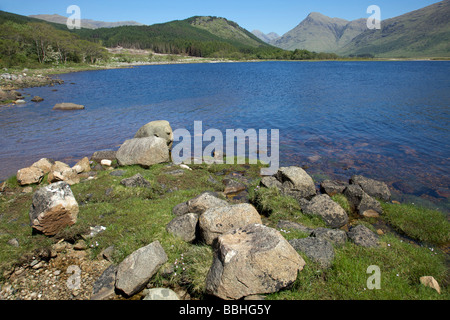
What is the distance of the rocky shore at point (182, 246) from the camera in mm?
6844

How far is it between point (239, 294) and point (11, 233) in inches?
348

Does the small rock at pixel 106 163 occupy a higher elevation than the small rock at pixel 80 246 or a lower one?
→ higher

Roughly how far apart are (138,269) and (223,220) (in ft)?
9.92

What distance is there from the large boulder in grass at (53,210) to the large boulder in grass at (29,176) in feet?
23.2

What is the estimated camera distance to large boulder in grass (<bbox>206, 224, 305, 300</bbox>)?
664 cm

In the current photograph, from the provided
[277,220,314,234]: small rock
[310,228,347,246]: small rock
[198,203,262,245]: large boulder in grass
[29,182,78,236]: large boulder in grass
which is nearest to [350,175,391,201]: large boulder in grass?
[277,220,314,234]: small rock

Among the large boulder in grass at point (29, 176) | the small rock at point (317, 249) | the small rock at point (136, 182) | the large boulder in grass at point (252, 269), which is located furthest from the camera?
the large boulder in grass at point (29, 176)

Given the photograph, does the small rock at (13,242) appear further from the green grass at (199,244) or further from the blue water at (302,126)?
the blue water at (302,126)

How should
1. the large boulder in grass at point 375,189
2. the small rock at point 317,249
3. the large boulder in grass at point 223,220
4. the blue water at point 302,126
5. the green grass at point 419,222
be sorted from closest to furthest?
the small rock at point 317,249 → the large boulder in grass at point 223,220 → the green grass at point 419,222 → the large boulder in grass at point 375,189 → the blue water at point 302,126

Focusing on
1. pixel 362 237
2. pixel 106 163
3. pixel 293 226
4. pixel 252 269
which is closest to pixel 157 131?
pixel 106 163

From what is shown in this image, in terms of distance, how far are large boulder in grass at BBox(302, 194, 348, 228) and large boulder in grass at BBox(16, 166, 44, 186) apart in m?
15.2

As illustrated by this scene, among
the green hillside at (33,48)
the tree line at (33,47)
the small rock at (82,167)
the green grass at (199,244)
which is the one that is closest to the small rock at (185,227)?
the green grass at (199,244)

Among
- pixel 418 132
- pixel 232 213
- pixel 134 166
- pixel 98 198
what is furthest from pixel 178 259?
pixel 418 132

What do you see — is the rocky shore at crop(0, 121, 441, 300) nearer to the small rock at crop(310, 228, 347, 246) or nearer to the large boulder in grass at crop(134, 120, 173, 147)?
the small rock at crop(310, 228, 347, 246)
